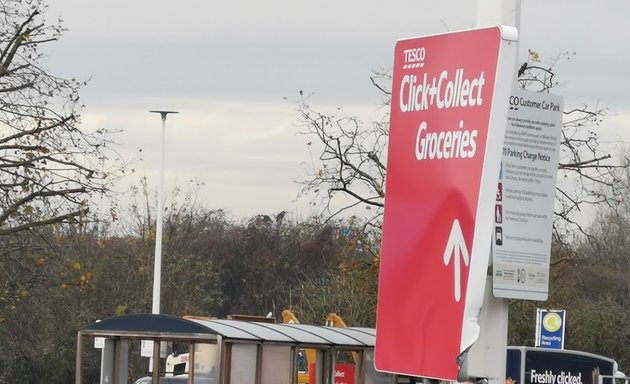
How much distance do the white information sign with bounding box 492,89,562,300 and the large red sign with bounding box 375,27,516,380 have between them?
1.92 feet

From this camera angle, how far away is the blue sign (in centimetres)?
2342

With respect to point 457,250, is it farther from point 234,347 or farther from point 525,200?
point 234,347

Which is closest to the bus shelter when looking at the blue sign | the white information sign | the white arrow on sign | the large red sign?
the blue sign

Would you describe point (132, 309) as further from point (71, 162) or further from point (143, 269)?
point (71, 162)

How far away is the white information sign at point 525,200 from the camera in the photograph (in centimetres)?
611

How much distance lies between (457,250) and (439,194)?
24 centimetres

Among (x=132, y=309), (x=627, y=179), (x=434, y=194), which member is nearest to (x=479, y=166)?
(x=434, y=194)

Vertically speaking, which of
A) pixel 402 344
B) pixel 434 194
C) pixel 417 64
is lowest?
pixel 402 344

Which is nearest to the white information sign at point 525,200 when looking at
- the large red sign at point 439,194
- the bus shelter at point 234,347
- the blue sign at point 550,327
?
the large red sign at point 439,194

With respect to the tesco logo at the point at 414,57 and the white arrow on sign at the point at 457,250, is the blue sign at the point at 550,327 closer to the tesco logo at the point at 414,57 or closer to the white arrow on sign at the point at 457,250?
the tesco logo at the point at 414,57

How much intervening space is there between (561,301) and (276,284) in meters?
31.3

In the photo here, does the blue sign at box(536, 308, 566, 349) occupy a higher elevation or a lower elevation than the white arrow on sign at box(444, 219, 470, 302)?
lower

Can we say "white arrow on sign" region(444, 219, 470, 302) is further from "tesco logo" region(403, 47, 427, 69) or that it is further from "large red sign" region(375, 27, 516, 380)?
"tesco logo" region(403, 47, 427, 69)

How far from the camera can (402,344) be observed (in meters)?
5.61
